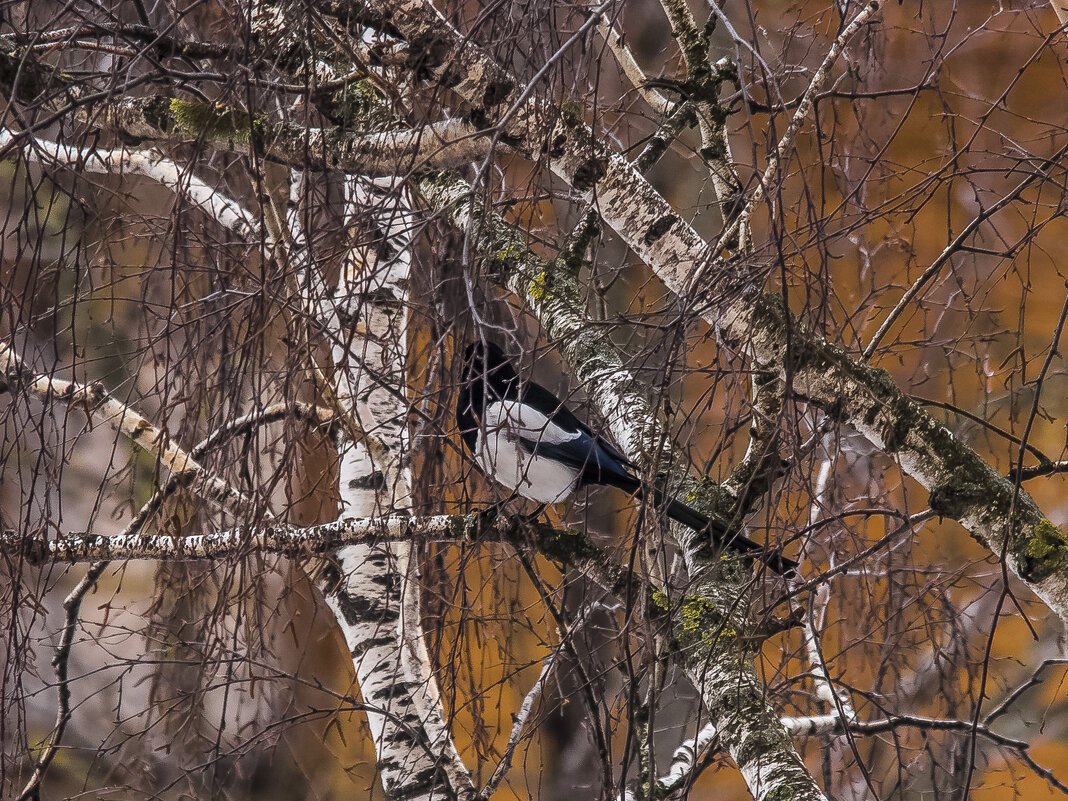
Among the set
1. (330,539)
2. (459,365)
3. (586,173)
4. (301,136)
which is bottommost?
(330,539)

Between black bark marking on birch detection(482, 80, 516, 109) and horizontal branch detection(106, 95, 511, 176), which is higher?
horizontal branch detection(106, 95, 511, 176)

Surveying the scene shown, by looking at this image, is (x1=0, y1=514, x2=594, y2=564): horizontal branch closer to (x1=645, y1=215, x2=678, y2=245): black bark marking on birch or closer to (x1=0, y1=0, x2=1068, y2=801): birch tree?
(x1=0, y1=0, x2=1068, y2=801): birch tree

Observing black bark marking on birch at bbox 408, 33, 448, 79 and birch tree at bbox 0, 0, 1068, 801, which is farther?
black bark marking on birch at bbox 408, 33, 448, 79

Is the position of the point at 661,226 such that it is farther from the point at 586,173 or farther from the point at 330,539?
the point at 330,539

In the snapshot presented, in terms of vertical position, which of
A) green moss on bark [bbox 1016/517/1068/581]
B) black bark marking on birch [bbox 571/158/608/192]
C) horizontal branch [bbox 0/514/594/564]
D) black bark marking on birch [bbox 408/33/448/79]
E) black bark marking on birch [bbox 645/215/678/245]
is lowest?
green moss on bark [bbox 1016/517/1068/581]

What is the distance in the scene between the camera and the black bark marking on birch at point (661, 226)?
1658mm

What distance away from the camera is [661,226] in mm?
1660

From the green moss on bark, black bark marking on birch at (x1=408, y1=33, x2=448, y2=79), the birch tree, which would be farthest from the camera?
the green moss on bark

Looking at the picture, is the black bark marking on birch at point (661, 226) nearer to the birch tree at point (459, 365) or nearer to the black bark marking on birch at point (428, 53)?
the birch tree at point (459, 365)

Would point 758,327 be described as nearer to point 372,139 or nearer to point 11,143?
point 372,139

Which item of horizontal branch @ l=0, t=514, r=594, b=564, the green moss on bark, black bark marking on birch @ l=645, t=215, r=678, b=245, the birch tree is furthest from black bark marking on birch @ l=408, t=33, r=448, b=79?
the green moss on bark

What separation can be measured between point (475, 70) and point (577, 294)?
653mm

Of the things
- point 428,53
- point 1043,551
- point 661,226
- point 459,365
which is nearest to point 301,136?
point 428,53

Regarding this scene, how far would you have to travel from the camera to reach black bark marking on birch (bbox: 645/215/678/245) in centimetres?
166
